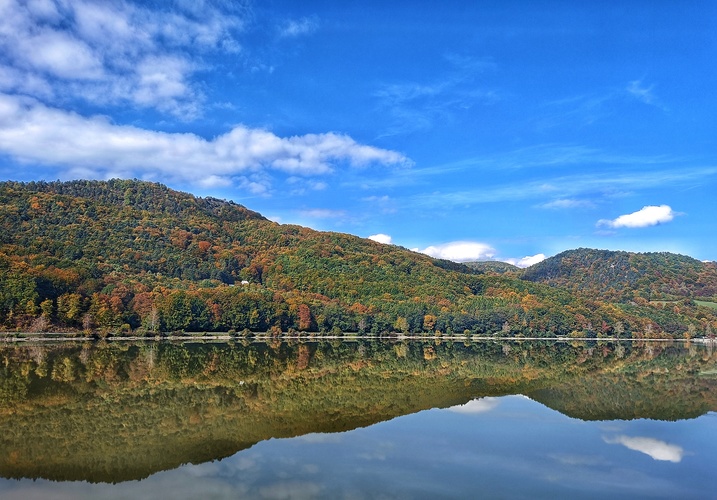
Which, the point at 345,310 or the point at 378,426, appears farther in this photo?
the point at 345,310

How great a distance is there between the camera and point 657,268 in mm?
174125

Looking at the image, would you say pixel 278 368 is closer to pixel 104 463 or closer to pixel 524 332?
pixel 104 463

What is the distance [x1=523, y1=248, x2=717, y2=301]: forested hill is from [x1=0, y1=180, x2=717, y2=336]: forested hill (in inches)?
983

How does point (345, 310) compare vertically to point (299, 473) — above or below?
above

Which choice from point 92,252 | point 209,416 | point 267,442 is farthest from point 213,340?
point 267,442

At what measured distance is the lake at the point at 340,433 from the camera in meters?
16.0

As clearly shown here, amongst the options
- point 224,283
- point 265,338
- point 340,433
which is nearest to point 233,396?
point 340,433

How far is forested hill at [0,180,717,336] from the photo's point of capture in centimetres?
7215

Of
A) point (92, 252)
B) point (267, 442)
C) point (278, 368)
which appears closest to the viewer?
point (267, 442)

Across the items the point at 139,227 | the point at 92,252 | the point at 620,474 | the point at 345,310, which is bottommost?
the point at 620,474

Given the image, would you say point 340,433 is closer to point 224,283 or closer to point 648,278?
point 224,283

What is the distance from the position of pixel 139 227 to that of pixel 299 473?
115495 mm

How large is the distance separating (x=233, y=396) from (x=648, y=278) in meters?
165

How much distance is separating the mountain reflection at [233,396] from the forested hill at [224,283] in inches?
669
